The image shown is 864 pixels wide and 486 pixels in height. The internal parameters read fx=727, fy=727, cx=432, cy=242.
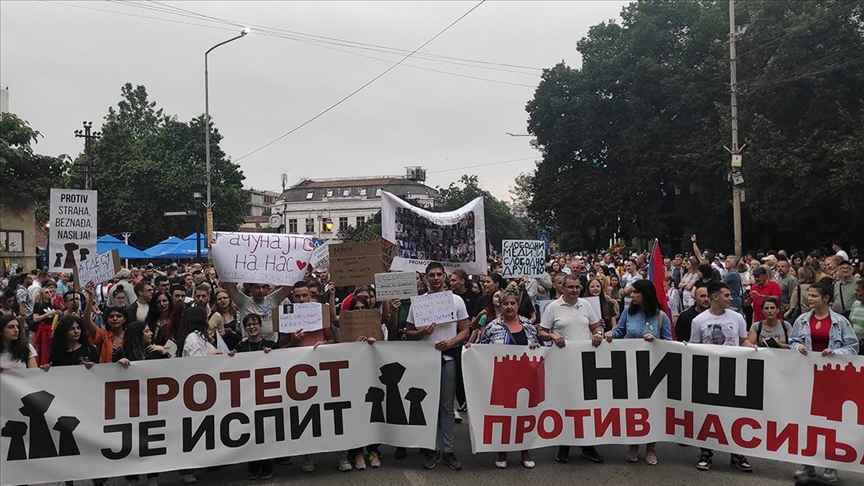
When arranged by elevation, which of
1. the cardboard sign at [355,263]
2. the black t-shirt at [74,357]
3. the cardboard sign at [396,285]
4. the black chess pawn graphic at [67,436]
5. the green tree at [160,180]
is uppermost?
the green tree at [160,180]

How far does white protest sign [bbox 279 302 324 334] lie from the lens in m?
6.28

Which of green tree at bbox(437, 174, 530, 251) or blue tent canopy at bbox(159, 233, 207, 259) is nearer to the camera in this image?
blue tent canopy at bbox(159, 233, 207, 259)

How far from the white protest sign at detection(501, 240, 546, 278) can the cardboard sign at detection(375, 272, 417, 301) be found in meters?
4.71

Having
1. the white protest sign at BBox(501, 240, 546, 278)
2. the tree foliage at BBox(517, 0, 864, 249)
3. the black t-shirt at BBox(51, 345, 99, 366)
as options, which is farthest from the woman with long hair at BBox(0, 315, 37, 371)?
the tree foliage at BBox(517, 0, 864, 249)

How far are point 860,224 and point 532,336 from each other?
24.6m

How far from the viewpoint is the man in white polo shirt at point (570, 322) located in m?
6.35

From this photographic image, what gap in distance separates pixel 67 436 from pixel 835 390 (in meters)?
5.96

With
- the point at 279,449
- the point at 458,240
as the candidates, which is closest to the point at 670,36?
the point at 458,240

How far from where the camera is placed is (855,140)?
884 inches

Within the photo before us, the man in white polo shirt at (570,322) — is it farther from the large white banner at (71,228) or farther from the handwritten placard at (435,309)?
the large white banner at (71,228)

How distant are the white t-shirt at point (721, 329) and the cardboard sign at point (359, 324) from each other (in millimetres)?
2770

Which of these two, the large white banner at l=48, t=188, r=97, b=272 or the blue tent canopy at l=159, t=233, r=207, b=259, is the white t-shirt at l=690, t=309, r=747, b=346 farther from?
the blue tent canopy at l=159, t=233, r=207, b=259

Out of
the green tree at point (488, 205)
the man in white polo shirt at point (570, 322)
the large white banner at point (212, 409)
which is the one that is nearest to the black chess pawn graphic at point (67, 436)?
the large white banner at point (212, 409)

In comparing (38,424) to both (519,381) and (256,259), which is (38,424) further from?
(519,381)
